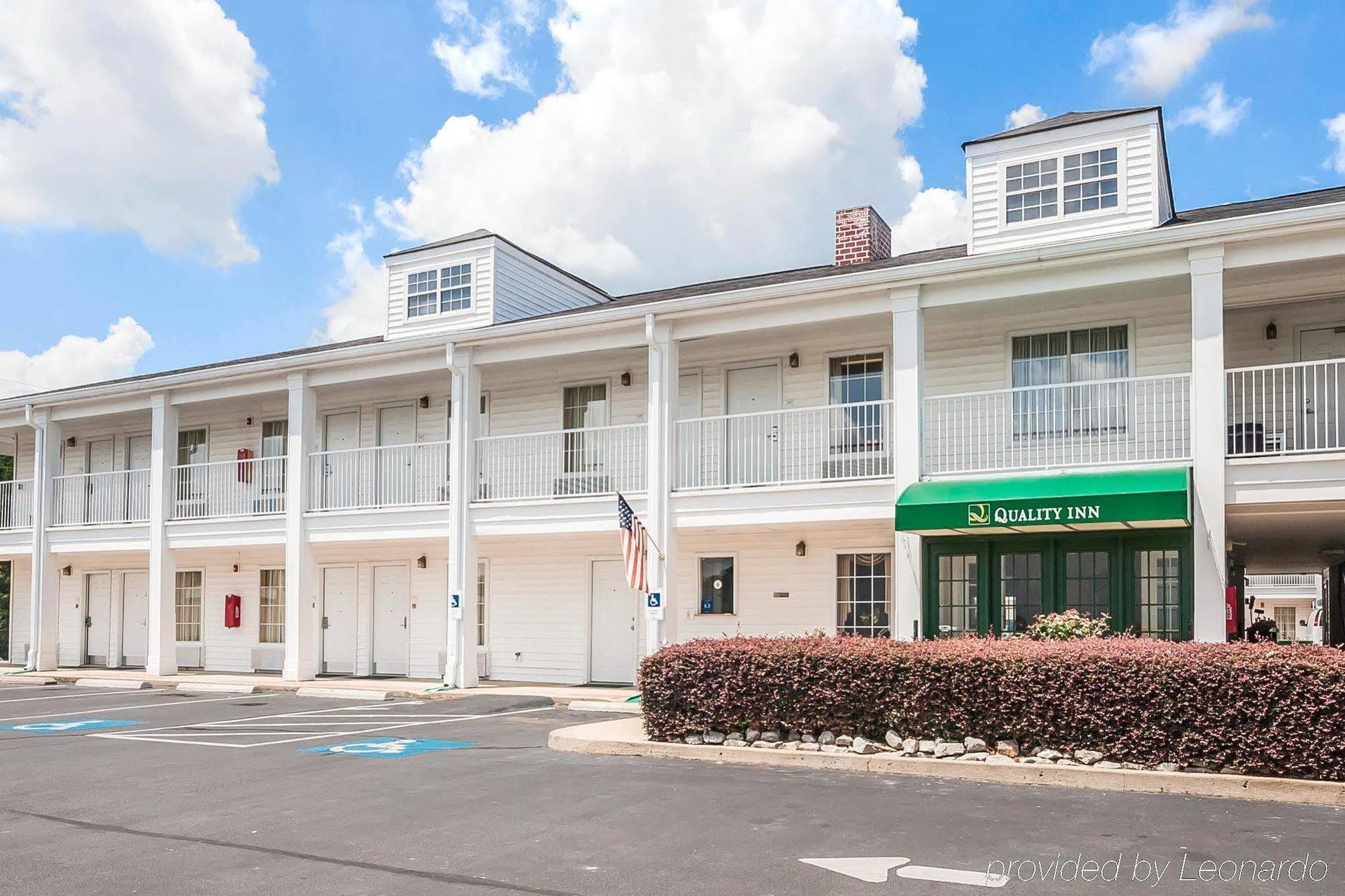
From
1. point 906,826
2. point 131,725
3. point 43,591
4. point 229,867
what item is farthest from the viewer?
point 43,591

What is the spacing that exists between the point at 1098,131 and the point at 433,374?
11.6 meters

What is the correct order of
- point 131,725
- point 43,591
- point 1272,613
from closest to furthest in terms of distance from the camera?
point 131,725 < point 43,591 < point 1272,613

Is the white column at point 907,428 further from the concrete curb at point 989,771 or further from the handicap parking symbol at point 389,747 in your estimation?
the handicap parking symbol at point 389,747

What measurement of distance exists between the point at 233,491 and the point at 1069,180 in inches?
649

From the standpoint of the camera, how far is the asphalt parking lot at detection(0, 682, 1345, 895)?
22.2 ft

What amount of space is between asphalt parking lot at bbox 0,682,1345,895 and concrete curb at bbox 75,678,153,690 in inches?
361

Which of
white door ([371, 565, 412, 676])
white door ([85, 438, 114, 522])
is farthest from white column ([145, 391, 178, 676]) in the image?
white door ([371, 565, 412, 676])

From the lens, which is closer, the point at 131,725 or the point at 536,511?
the point at 131,725

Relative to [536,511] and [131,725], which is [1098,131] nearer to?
[536,511]

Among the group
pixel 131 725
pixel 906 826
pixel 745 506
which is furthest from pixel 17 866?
pixel 745 506

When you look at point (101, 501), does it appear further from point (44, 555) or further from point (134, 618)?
point (134, 618)

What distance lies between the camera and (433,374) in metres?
20.9

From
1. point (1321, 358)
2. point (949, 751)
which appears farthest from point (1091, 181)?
point (949, 751)

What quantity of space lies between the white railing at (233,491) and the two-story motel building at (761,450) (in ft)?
0.30
